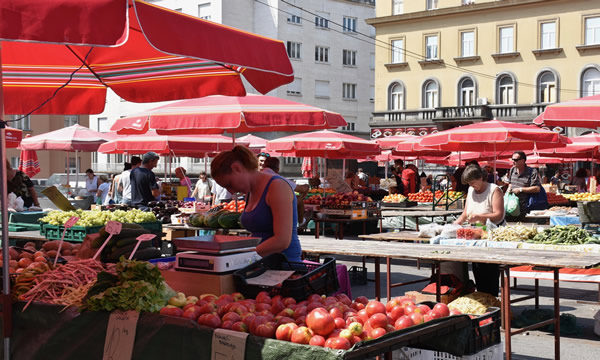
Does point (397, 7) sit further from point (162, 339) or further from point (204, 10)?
point (162, 339)

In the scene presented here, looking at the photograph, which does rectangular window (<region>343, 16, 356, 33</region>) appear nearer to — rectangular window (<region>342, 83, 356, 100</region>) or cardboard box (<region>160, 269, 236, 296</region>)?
rectangular window (<region>342, 83, 356, 100</region>)

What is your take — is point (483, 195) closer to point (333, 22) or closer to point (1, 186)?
point (1, 186)

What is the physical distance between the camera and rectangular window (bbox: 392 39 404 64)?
47.0m

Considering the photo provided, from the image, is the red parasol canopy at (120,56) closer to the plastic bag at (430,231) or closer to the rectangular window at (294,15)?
the plastic bag at (430,231)

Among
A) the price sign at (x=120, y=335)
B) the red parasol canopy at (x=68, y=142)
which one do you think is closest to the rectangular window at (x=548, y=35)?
the red parasol canopy at (x=68, y=142)

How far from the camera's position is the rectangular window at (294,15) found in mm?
53156

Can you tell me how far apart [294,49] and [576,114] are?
148ft

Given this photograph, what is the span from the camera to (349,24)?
5722cm

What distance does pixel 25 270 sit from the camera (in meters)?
4.68

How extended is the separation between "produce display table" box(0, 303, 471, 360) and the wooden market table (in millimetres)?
2263

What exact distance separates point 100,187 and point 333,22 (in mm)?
37776

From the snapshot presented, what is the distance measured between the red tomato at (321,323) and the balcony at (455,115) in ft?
130

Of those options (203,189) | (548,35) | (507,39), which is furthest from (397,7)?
(203,189)

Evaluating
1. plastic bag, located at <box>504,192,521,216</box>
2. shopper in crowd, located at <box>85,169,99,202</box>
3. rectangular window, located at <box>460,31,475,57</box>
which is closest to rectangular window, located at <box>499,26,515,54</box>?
rectangular window, located at <box>460,31,475,57</box>
